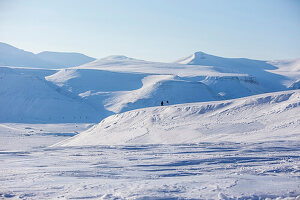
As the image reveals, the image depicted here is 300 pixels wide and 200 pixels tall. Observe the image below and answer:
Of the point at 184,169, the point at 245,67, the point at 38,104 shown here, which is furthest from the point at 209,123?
the point at 245,67

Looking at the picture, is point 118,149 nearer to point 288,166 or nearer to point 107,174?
point 107,174

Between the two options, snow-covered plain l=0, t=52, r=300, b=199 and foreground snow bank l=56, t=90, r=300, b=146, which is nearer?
snow-covered plain l=0, t=52, r=300, b=199

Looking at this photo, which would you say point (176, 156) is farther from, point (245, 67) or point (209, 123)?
point (245, 67)

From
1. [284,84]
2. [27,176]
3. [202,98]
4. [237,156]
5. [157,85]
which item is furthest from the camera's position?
[284,84]

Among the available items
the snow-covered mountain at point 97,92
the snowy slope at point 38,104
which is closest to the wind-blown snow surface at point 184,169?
the snow-covered mountain at point 97,92

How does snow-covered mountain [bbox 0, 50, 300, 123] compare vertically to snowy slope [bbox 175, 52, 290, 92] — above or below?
below

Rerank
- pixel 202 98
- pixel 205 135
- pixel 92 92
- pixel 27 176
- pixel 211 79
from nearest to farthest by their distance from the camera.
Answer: pixel 27 176
pixel 205 135
pixel 202 98
pixel 92 92
pixel 211 79

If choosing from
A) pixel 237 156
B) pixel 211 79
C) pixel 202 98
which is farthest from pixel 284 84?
pixel 237 156

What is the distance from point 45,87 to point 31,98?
650 centimetres

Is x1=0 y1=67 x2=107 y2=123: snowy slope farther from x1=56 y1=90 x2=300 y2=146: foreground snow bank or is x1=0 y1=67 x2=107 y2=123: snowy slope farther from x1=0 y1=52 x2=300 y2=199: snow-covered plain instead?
x1=56 y1=90 x2=300 y2=146: foreground snow bank

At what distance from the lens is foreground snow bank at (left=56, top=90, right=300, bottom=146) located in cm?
2117

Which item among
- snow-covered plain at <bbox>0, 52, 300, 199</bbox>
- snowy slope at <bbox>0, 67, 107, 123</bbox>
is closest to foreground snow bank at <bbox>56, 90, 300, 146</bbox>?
snow-covered plain at <bbox>0, 52, 300, 199</bbox>

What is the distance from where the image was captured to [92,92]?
88000 mm

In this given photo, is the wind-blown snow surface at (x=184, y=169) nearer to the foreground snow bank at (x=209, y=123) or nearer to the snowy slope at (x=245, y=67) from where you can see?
the foreground snow bank at (x=209, y=123)
